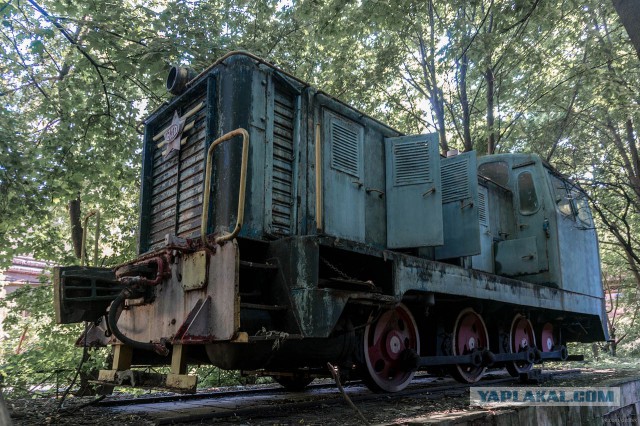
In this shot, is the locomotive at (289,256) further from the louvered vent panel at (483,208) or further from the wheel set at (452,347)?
the louvered vent panel at (483,208)

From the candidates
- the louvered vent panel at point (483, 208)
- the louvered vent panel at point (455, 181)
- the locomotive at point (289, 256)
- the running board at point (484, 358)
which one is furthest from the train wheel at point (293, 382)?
the louvered vent panel at point (483, 208)

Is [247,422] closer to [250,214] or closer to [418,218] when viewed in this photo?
[250,214]

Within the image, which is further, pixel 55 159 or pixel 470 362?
pixel 55 159

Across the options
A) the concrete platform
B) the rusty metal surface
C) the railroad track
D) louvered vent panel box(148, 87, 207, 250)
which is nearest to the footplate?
the railroad track

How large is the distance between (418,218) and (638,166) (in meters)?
10.3

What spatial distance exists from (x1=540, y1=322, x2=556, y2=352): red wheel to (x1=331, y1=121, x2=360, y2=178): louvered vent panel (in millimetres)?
5208

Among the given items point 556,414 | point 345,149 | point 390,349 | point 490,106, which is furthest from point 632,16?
point 490,106

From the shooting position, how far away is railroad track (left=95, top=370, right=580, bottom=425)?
3760 mm

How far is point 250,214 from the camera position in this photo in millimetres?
4145

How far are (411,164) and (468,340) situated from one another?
2512 mm

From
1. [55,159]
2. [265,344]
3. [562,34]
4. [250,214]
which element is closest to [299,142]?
[250,214]

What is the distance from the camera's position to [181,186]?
4.84 metres

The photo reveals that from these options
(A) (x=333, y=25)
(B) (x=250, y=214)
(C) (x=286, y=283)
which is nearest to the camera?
(C) (x=286, y=283)

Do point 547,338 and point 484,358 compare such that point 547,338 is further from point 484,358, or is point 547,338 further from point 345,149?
point 345,149
